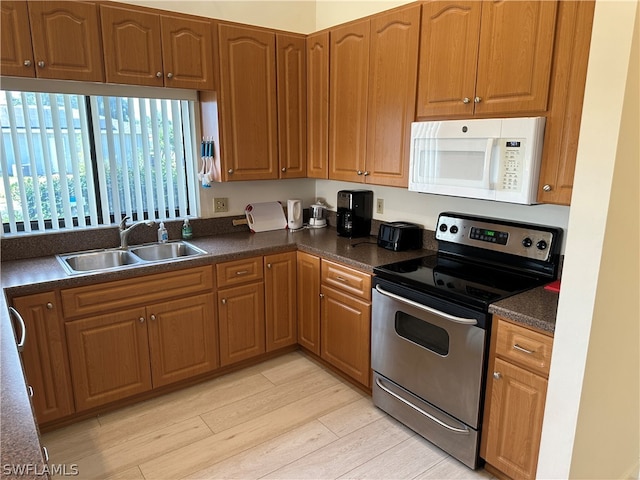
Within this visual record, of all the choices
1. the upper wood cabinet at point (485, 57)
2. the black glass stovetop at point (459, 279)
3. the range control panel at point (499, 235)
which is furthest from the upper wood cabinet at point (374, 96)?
the black glass stovetop at point (459, 279)

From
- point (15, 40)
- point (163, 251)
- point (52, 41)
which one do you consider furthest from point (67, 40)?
point (163, 251)

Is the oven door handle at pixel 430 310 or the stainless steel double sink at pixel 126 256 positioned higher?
the stainless steel double sink at pixel 126 256

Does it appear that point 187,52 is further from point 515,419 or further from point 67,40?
point 515,419

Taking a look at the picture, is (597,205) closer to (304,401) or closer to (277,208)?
(304,401)

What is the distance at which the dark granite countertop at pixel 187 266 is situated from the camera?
1000mm

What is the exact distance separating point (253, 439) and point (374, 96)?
204cm

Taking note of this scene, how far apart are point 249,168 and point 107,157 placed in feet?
2.88

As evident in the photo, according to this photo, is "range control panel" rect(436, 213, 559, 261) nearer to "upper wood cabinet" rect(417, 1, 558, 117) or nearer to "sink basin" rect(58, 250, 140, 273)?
"upper wood cabinet" rect(417, 1, 558, 117)

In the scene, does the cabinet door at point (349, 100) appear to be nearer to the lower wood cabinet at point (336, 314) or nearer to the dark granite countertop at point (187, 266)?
the dark granite countertop at point (187, 266)

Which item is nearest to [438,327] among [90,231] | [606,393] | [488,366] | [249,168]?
[488,366]

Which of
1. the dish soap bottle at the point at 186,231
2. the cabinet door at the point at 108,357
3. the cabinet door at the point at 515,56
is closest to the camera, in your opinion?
the cabinet door at the point at 515,56

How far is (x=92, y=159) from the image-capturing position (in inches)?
107

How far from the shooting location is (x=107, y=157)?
9.02 feet

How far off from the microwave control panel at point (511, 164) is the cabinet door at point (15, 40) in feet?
7.55
